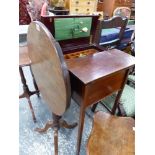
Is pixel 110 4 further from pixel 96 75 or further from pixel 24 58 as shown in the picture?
pixel 96 75

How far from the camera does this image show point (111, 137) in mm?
1103

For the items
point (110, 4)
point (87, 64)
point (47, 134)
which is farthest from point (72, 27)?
point (110, 4)

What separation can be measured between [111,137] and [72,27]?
32.4 inches

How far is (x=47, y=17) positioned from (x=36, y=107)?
117 cm

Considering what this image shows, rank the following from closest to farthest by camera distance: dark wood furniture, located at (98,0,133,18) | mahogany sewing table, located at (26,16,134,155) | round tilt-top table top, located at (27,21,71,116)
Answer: round tilt-top table top, located at (27,21,71,116) < mahogany sewing table, located at (26,16,134,155) < dark wood furniture, located at (98,0,133,18)

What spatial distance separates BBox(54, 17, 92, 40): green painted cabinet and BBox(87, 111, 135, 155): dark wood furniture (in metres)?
0.63

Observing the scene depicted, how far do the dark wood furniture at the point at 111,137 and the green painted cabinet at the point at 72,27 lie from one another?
633 mm

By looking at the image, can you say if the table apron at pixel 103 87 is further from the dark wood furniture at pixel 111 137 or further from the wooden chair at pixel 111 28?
the wooden chair at pixel 111 28

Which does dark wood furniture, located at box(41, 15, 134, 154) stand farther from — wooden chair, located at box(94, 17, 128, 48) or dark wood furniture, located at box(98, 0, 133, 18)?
dark wood furniture, located at box(98, 0, 133, 18)

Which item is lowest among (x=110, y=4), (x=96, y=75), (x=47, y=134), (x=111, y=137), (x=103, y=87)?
(x=47, y=134)

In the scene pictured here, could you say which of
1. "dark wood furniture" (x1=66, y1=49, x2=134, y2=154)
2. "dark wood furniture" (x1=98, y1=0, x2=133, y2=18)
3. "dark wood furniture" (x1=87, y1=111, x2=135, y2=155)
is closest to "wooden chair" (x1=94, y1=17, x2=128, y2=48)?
"dark wood furniture" (x1=66, y1=49, x2=134, y2=154)

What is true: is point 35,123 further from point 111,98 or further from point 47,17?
point 47,17

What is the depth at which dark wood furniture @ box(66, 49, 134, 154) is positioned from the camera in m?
0.94

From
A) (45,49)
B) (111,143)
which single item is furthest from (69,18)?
(111,143)
